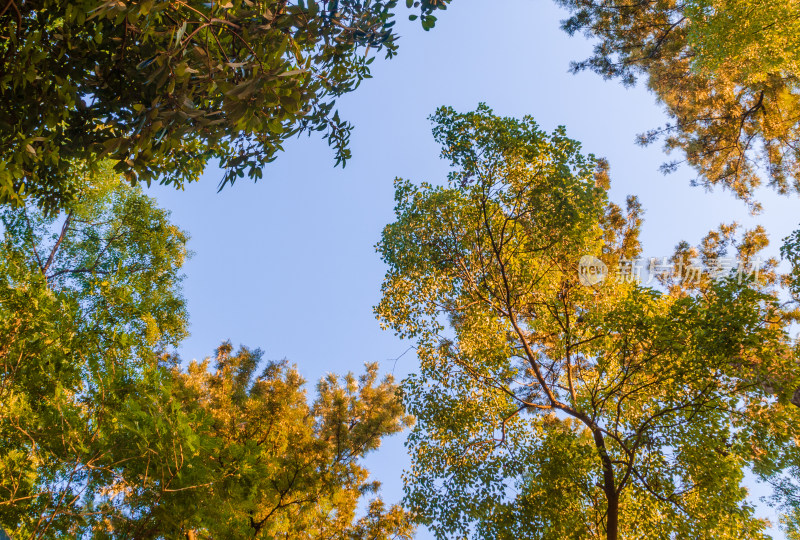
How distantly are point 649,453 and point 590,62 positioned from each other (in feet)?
37.4

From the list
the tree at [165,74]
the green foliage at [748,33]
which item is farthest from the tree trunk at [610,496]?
the green foliage at [748,33]

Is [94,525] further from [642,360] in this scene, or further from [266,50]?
[642,360]

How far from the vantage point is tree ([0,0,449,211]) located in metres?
2.26

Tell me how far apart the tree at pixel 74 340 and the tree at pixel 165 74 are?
1784 millimetres

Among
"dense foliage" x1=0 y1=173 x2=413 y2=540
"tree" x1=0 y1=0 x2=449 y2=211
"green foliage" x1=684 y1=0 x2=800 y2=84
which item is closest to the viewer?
"tree" x1=0 y1=0 x2=449 y2=211

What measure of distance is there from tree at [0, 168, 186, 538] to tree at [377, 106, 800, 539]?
5022 mm

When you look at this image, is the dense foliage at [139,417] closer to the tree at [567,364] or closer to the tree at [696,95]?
the tree at [567,364]

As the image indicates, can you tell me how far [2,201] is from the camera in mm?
3156

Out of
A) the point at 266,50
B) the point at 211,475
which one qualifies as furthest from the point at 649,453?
the point at 266,50

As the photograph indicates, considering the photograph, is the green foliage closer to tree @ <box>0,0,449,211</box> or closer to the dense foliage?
tree @ <box>0,0,449,211</box>

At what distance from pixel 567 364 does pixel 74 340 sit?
8030 millimetres

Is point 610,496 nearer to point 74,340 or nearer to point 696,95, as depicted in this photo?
point 74,340

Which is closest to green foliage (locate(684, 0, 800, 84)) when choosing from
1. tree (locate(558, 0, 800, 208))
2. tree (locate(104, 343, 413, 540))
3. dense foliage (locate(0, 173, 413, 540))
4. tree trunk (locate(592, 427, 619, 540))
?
tree (locate(558, 0, 800, 208))

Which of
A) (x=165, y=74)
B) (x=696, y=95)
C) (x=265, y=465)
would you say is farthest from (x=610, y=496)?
(x=696, y=95)
